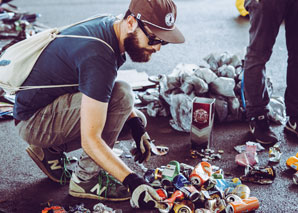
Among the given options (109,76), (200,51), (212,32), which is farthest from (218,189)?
(212,32)

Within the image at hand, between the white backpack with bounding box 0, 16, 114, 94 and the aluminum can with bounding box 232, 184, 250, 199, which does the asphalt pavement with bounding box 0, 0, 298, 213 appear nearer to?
the aluminum can with bounding box 232, 184, 250, 199

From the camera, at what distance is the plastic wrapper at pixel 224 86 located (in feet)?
9.96

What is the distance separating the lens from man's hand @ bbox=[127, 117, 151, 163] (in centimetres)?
225

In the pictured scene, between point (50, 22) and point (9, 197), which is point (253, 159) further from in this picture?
point (50, 22)

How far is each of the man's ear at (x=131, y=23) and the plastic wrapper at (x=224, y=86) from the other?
1302 mm

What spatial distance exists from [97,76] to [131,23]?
310 mm

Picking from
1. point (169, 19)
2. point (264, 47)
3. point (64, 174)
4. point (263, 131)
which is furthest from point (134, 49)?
point (263, 131)

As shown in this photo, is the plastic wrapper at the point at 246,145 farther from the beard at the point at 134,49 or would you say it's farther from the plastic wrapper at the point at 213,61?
the beard at the point at 134,49

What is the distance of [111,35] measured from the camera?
75.7 inches

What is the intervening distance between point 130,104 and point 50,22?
13.4ft

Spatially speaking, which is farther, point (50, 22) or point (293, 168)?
point (50, 22)

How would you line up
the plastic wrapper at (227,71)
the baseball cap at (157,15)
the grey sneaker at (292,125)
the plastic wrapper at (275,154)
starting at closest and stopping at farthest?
the baseball cap at (157,15) → the plastic wrapper at (275,154) → the grey sneaker at (292,125) → the plastic wrapper at (227,71)

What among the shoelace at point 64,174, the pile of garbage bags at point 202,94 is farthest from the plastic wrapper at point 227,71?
the shoelace at point 64,174

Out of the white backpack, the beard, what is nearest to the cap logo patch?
the beard
